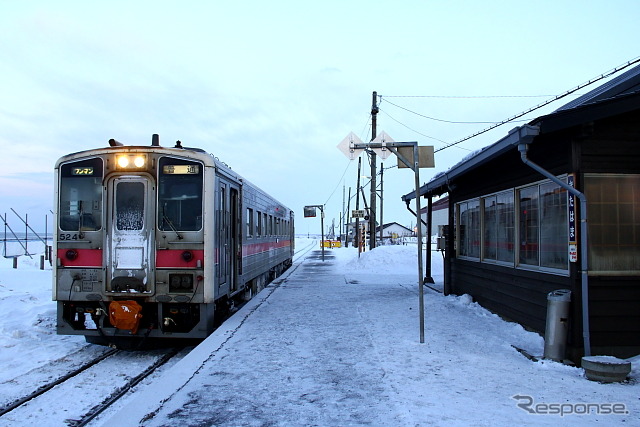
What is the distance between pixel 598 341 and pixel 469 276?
4.98 meters

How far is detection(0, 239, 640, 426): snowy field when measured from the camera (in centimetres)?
443

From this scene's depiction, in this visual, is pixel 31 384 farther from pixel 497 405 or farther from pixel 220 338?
pixel 497 405

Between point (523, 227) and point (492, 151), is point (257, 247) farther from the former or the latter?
point (492, 151)

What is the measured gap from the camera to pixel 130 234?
7570mm

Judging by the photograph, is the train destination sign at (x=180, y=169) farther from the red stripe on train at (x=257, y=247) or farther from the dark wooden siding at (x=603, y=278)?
the dark wooden siding at (x=603, y=278)

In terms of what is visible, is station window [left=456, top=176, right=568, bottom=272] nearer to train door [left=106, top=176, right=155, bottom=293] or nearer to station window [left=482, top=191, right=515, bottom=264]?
station window [left=482, top=191, right=515, bottom=264]

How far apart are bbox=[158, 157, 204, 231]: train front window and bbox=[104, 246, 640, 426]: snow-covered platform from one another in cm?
187

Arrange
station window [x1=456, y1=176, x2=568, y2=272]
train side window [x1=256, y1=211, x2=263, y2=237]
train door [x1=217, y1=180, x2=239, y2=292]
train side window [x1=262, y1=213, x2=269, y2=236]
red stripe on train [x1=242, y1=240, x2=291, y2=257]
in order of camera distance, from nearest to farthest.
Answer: station window [x1=456, y1=176, x2=568, y2=272]
train door [x1=217, y1=180, x2=239, y2=292]
red stripe on train [x1=242, y1=240, x2=291, y2=257]
train side window [x1=256, y1=211, x2=263, y2=237]
train side window [x1=262, y1=213, x2=269, y2=236]

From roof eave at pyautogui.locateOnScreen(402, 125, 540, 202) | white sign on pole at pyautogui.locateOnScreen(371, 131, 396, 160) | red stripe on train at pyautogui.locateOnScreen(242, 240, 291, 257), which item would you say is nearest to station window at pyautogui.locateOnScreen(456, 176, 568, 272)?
roof eave at pyautogui.locateOnScreen(402, 125, 540, 202)

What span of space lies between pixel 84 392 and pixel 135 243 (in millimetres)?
2419

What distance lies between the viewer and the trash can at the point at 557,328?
20.2 ft

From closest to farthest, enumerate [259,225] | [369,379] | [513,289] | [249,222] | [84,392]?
[369,379], [84,392], [513,289], [249,222], [259,225]

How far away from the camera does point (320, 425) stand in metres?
4.20

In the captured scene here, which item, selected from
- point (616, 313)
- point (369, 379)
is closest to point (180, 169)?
point (369, 379)
